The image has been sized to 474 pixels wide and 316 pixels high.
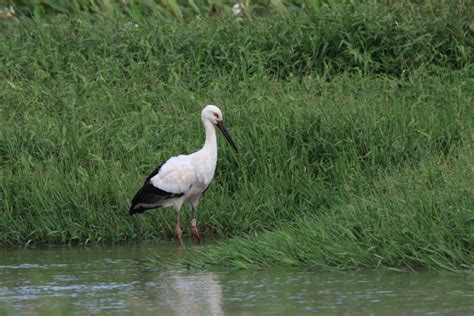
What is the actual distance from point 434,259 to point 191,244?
281cm

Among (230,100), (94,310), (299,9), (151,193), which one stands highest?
(299,9)

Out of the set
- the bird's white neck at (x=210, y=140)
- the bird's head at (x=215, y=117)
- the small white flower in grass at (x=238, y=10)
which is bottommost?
the bird's white neck at (x=210, y=140)

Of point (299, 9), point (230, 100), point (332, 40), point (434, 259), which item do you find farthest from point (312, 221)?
point (299, 9)

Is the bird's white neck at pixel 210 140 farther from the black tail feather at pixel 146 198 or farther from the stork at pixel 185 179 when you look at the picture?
the black tail feather at pixel 146 198

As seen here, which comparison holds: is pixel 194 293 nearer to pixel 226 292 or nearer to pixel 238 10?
pixel 226 292

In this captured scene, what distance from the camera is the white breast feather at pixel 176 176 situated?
32.9 ft

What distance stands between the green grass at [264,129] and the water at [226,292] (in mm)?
220

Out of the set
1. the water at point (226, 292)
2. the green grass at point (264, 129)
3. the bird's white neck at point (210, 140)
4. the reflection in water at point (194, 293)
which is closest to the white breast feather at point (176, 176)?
the bird's white neck at point (210, 140)

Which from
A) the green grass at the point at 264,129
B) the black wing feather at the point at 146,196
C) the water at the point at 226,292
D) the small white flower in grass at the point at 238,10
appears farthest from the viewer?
the small white flower in grass at the point at 238,10

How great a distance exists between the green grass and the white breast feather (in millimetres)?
378

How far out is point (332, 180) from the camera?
10.4 metres

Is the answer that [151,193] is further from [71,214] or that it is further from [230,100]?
[230,100]

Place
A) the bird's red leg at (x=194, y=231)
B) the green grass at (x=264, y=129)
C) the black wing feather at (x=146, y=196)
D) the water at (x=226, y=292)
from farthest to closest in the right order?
1. the bird's red leg at (x=194, y=231)
2. the black wing feather at (x=146, y=196)
3. the green grass at (x=264, y=129)
4. the water at (x=226, y=292)

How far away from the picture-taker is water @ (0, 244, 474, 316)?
7086mm
